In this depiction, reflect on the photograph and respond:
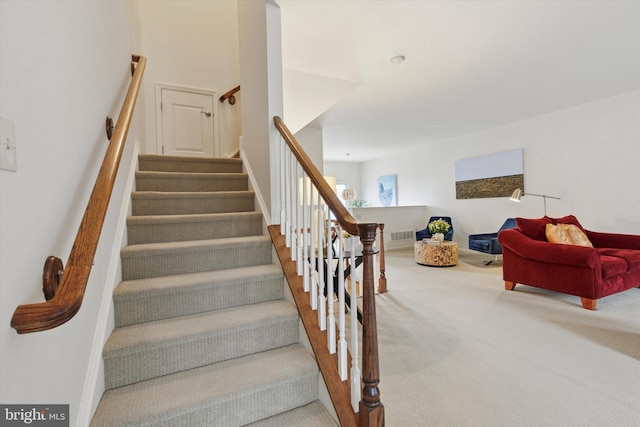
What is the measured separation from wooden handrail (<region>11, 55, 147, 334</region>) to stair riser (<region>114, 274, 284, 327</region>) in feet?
2.29

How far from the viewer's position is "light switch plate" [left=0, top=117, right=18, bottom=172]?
639 mm

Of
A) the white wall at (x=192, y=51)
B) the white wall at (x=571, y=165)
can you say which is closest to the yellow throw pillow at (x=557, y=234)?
the white wall at (x=571, y=165)

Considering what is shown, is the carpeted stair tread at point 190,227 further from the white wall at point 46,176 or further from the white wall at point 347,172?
the white wall at point 347,172

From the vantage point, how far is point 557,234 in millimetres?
3395

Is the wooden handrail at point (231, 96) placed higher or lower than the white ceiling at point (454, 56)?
higher

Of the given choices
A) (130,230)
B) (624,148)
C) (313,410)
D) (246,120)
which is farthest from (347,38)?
(624,148)

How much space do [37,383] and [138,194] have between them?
1.57 meters

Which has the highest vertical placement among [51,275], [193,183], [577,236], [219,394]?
[193,183]

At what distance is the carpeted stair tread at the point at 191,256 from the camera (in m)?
1.71

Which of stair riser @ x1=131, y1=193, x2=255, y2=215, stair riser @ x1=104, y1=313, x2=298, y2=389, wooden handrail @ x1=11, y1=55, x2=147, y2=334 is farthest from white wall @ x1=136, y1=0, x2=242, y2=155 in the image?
stair riser @ x1=104, y1=313, x2=298, y2=389

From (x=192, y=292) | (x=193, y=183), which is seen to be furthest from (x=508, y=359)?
(x=193, y=183)

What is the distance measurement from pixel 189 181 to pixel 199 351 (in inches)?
61.0

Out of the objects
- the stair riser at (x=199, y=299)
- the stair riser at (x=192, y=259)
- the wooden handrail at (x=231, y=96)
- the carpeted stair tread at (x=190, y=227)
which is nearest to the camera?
the stair riser at (x=199, y=299)

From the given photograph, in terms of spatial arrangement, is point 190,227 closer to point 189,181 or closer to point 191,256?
point 191,256
